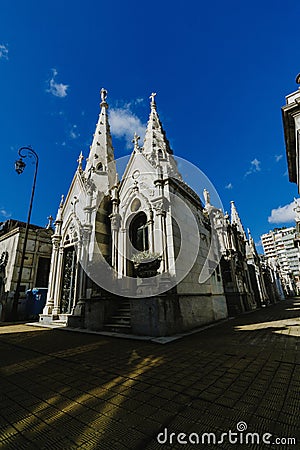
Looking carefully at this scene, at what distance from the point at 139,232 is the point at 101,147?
9.53 m

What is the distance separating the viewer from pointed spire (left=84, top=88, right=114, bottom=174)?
15.8 m

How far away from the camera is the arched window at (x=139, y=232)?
10750mm

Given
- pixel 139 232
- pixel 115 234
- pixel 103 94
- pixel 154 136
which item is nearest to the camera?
pixel 139 232

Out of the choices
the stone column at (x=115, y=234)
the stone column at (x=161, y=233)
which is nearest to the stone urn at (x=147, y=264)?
the stone column at (x=161, y=233)

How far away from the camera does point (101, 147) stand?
1684cm

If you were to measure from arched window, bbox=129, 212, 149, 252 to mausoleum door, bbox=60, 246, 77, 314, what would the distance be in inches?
181

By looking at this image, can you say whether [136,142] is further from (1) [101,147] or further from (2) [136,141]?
(1) [101,147]

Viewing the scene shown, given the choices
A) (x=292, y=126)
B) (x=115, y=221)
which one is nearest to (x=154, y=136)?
(x=115, y=221)

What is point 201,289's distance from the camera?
10.3 meters

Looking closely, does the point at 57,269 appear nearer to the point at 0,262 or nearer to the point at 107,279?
the point at 107,279

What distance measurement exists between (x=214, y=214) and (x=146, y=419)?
51.7ft

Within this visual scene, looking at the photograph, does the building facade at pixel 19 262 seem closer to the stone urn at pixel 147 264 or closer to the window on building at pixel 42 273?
the window on building at pixel 42 273

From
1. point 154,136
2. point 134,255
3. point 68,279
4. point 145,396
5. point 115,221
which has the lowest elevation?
point 145,396

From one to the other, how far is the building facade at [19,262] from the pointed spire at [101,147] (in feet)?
28.3
